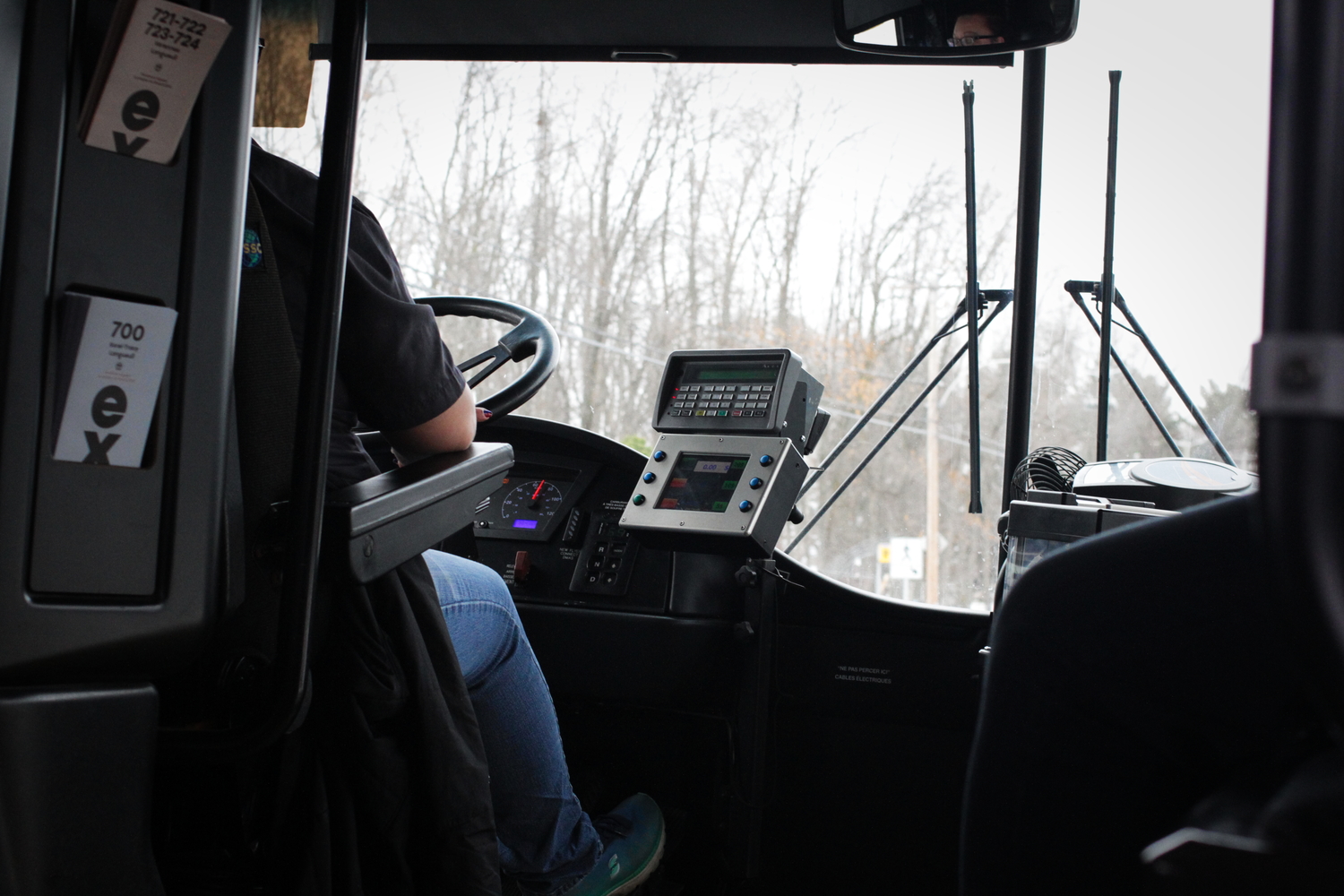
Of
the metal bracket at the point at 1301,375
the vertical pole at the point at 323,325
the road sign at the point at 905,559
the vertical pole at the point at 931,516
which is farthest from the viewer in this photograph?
the vertical pole at the point at 931,516

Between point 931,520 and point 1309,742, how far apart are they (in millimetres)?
2582

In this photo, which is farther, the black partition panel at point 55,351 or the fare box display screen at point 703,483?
the fare box display screen at point 703,483

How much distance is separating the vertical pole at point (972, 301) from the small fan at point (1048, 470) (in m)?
0.33

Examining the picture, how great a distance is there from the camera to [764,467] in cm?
174

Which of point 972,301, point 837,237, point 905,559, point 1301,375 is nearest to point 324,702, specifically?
point 1301,375

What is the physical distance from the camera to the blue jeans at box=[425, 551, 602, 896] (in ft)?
4.39

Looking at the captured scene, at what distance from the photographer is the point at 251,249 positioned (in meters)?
0.90

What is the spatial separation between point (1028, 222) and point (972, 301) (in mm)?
218

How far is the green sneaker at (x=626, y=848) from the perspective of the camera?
1.48m

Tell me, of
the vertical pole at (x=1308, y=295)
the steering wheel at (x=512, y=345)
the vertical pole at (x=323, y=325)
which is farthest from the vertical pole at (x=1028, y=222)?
the vertical pole at (x=1308, y=295)

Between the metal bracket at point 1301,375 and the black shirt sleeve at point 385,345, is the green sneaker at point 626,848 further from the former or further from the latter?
the metal bracket at point 1301,375

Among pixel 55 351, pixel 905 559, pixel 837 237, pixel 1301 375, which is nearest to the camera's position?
pixel 1301 375

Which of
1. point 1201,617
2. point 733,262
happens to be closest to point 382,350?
point 1201,617

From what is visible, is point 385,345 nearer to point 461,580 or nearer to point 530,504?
point 461,580
